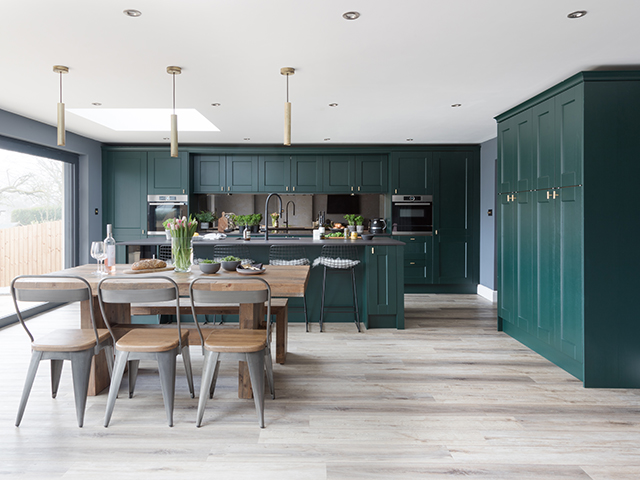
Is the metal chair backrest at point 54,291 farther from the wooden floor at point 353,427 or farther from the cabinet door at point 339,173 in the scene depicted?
the cabinet door at point 339,173

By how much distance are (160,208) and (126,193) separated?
1.93 ft

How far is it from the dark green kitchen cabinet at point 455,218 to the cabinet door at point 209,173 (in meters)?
3.43

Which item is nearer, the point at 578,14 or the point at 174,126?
the point at 578,14

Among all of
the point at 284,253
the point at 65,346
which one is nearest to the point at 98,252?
the point at 65,346

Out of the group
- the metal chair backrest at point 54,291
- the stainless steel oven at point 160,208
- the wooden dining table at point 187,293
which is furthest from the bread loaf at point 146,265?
the stainless steel oven at point 160,208

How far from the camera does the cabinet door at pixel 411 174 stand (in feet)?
21.7

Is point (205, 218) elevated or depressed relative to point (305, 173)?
depressed

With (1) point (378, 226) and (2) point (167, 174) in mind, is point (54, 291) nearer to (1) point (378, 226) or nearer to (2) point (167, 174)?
(2) point (167, 174)

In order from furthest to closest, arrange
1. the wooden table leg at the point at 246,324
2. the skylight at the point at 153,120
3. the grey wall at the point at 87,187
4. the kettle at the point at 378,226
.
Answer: the kettle at the point at 378,226, the grey wall at the point at 87,187, the skylight at the point at 153,120, the wooden table leg at the point at 246,324

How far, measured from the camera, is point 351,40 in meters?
2.67

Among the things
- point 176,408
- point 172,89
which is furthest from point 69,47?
point 176,408

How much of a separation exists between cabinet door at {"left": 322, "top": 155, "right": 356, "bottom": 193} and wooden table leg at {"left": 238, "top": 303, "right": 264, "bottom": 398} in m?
4.22

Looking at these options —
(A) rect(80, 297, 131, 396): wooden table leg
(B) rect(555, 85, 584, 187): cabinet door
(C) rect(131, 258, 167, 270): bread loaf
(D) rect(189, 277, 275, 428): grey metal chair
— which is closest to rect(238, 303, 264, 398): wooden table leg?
(D) rect(189, 277, 275, 428): grey metal chair

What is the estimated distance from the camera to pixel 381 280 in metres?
4.55
